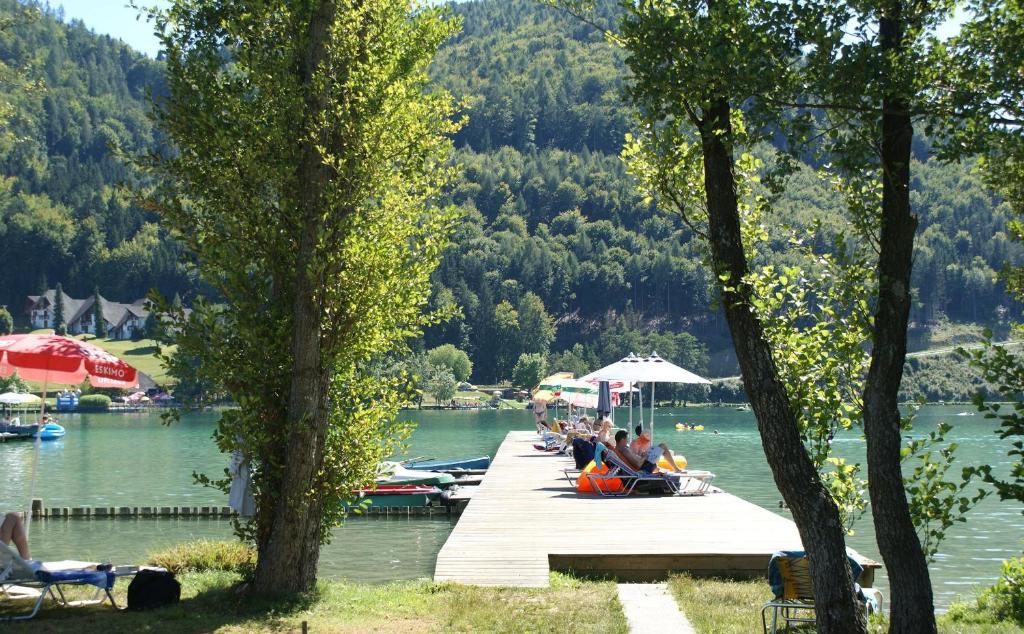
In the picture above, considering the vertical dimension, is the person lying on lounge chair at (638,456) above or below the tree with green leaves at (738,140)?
below

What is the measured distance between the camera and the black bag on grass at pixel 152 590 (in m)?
9.88

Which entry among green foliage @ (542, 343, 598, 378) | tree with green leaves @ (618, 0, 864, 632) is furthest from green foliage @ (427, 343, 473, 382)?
tree with green leaves @ (618, 0, 864, 632)

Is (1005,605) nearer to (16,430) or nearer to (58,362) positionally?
(58,362)

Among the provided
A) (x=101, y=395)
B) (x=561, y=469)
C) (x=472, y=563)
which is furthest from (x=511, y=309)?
(x=472, y=563)

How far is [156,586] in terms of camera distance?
394 inches

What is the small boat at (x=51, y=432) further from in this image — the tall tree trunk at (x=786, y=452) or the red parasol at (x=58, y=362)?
the tall tree trunk at (x=786, y=452)

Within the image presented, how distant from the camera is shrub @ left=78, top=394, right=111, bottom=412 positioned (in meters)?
136

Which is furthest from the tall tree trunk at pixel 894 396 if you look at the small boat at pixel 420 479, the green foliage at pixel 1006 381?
the small boat at pixel 420 479

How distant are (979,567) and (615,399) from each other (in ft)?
85.5

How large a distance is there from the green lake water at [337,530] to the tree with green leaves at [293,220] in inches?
138

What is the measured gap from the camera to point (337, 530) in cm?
2388

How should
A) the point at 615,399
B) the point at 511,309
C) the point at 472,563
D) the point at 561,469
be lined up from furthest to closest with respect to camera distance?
the point at 511,309, the point at 615,399, the point at 561,469, the point at 472,563

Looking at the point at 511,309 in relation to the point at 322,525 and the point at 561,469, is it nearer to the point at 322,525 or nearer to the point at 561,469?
the point at 561,469

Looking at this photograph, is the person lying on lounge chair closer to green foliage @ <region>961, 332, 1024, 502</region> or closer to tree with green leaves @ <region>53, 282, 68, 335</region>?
green foliage @ <region>961, 332, 1024, 502</region>
